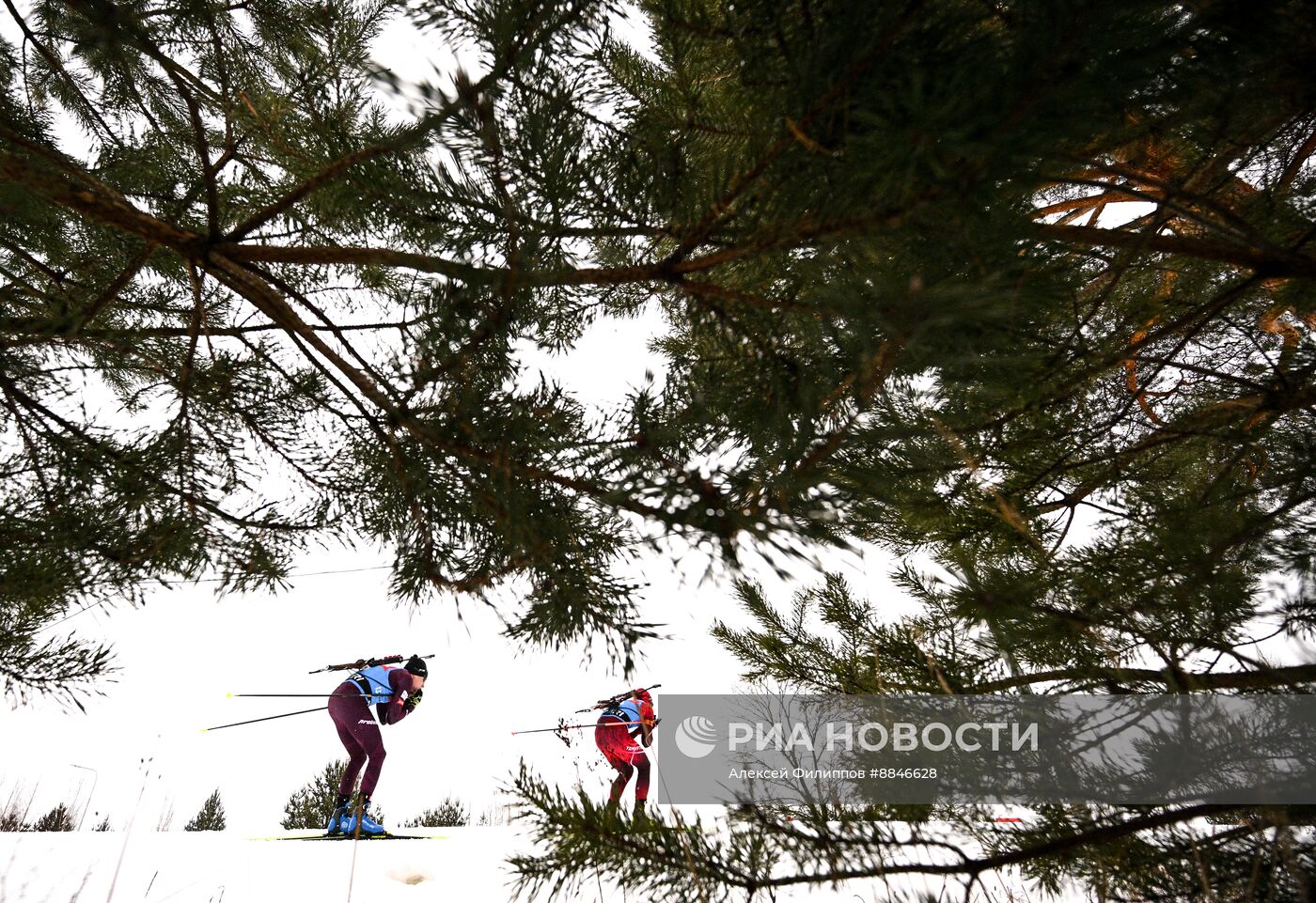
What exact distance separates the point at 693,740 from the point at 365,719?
37.3 inches

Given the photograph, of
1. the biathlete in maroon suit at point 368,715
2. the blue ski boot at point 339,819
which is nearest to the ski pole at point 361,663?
the biathlete in maroon suit at point 368,715

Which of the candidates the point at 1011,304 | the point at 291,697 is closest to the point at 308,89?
the point at 1011,304

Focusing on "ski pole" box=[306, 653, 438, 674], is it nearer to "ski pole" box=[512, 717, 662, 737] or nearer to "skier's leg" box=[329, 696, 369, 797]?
"skier's leg" box=[329, 696, 369, 797]

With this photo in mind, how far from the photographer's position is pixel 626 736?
186 cm

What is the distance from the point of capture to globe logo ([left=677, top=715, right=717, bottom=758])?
1.38 meters

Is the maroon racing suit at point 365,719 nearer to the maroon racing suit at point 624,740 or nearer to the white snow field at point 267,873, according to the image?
the white snow field at point 267,873

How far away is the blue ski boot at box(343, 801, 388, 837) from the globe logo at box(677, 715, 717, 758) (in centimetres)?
88

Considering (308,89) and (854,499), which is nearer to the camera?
(854,499)

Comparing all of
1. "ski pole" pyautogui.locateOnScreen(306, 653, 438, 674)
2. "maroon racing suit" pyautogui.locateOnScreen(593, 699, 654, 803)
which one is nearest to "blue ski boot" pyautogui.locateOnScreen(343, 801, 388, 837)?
"ski pole" pyautogui.locateOnScreen(306, 653, 438, 674)

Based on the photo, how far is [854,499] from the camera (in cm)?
57

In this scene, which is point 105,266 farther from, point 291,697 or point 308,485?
point 291,697

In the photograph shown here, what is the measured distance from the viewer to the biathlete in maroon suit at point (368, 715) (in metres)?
1.84

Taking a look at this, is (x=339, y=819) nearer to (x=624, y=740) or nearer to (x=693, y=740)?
(x=624, y=740)

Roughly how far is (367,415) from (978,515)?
0.88 meters
